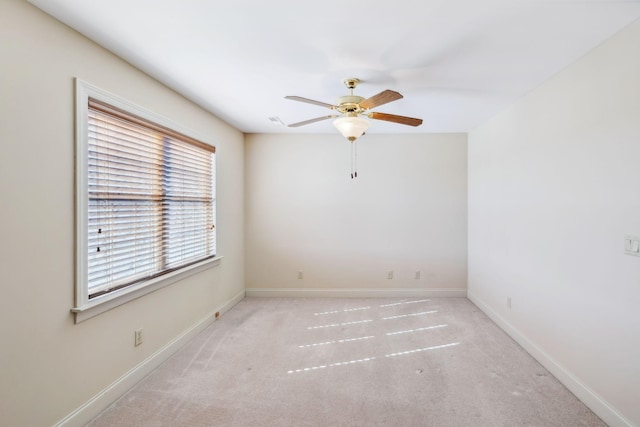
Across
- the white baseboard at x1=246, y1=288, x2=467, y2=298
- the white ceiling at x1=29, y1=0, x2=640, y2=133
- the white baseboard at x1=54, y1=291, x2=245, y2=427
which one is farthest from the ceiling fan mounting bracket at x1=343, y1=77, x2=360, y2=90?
the white baseboard at x1=246, y1=288, x2=467, y2=298

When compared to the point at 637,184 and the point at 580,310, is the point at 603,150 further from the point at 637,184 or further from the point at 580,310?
the point at 580,310

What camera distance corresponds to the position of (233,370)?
245 centimetres

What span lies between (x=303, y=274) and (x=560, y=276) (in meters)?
3.06

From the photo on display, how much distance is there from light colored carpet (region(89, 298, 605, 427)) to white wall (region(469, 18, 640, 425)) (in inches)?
10.3

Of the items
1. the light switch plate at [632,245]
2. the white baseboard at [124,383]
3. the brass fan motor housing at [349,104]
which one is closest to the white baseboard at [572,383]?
the light switch plate at [632,245]

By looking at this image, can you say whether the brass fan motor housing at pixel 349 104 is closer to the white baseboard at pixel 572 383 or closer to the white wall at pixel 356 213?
the white wall at pixel 356 213

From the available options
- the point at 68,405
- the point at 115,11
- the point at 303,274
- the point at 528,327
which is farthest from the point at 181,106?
the point at 528,327

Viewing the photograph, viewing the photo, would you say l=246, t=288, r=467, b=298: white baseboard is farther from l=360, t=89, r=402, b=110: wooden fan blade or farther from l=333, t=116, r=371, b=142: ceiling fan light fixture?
l=360, t=89, r=402, b=110: wooden fan blade

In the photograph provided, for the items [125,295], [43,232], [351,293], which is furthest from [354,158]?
[43,232]

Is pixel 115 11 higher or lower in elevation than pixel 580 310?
higher

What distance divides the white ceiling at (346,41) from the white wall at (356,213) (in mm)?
1536

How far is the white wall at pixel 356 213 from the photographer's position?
4.39m

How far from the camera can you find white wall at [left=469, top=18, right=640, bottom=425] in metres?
1.78

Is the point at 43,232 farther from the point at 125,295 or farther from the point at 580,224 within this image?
the point at 580,224
